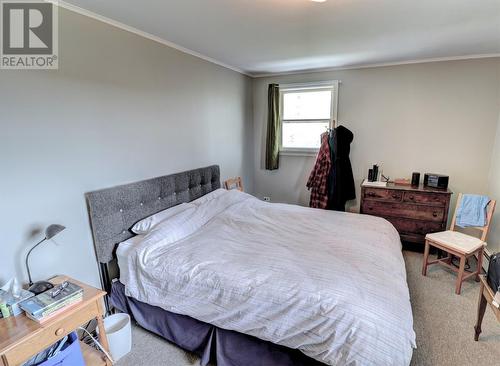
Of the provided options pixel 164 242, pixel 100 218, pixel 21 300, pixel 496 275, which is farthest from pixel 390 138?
pixel 21 300

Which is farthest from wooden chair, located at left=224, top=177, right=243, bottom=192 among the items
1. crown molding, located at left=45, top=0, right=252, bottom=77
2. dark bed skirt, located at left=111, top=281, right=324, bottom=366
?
dark bed skirt, located at left=111, top=281, right=324, bottom=366

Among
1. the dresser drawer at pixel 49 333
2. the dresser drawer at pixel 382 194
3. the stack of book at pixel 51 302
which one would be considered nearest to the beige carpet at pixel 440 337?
the dresser drawer at pixel 49 333

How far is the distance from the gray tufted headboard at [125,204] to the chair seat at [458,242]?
8.32ft

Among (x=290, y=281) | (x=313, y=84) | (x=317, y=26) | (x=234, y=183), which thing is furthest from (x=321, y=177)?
(x=290, y=281)

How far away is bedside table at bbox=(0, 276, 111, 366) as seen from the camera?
4.03 feet

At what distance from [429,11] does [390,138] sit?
191 centimetres

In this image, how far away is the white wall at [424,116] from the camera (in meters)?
3.09

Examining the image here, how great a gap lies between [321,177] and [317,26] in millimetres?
1980

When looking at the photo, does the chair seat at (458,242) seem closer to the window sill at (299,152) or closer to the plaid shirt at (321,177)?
the plaid shirt at (321,177)

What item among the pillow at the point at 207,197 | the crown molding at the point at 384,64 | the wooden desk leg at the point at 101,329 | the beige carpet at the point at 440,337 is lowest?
the beige carpet at the point at 440,337

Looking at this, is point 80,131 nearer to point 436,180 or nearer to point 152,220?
point 152,220

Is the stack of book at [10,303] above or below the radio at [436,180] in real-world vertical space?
below

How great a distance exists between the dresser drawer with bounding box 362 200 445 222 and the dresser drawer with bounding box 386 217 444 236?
5cm

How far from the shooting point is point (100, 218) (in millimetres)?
1995
